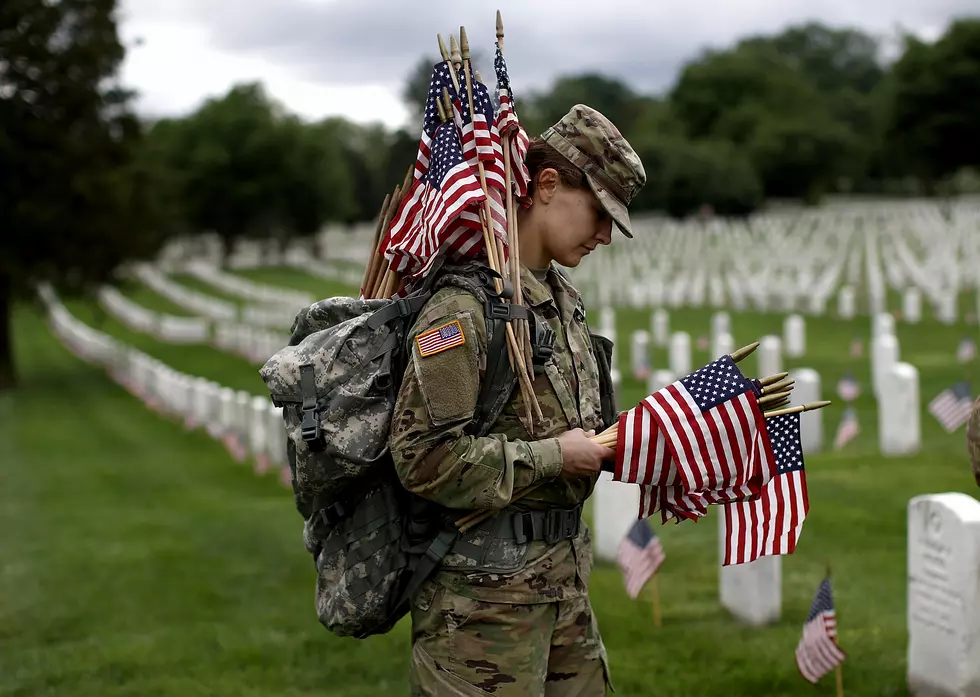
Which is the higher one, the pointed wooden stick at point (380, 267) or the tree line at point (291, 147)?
the tree line at point (291, 147)

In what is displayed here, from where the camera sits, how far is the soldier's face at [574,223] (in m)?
3.22

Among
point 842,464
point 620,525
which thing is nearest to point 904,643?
point 620,525

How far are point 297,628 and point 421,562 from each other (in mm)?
3597

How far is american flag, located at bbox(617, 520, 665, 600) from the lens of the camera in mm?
6051

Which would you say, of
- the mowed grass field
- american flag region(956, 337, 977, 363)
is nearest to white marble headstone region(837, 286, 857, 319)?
american flag region(956, 337, 977, 363)

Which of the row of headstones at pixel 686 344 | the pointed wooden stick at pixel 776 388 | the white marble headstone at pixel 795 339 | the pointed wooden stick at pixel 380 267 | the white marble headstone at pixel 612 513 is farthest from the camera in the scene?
the white marble headstone at pixel 795 339

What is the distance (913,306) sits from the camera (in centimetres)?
2142

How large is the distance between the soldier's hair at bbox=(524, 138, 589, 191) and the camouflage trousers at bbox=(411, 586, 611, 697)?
115 cm

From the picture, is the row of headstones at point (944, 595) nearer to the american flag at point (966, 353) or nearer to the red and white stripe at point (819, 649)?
the red and white stripe at point (819, 649)

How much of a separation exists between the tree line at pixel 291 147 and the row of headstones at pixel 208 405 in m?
3.16

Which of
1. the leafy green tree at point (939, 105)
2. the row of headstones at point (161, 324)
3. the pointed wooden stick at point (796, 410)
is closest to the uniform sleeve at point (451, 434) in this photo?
the pointed wooden stick at point (796, 410)

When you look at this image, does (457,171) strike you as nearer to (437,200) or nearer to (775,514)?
(437,200)

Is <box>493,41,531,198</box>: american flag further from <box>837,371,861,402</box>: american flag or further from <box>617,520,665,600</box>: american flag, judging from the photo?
<box>837,371,861,402</box>: american flag

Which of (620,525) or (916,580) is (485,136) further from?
(620,525)
